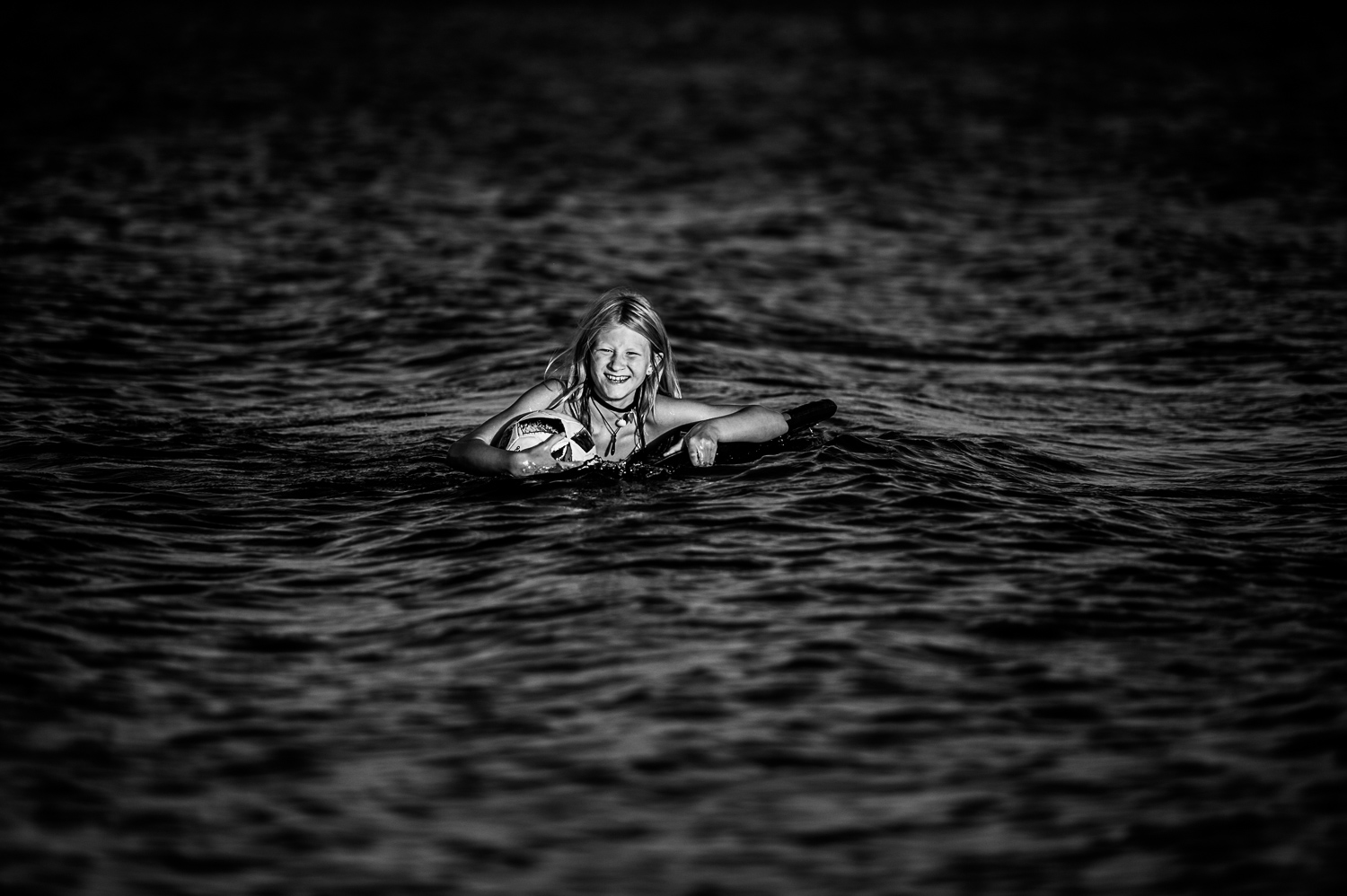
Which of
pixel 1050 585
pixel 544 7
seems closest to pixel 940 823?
pixel 1050 585

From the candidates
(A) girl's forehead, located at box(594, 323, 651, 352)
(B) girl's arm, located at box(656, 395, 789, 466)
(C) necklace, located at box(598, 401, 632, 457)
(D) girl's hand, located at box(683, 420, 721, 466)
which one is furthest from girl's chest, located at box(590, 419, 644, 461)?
(A) girl's forehead, located at box(594, 323, 651, 352)

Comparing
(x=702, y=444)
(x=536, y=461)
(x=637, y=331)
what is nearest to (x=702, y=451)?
(x=702, y=444)

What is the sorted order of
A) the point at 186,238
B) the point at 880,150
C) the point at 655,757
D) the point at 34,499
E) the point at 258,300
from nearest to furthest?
the point at 655,757
the point at 34,499
the point at 258,300
the point at 186,238
the point at 880,150

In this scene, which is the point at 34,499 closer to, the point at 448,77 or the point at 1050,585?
the point at 1050,585

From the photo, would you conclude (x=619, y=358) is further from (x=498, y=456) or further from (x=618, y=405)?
(x=498, y=456)

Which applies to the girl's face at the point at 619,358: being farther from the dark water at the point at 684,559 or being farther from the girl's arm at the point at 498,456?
the dark water at the point at 684,559

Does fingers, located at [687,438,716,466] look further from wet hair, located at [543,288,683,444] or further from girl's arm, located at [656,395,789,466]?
wet hair, located at [543,288,683,444]

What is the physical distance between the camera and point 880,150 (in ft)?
108

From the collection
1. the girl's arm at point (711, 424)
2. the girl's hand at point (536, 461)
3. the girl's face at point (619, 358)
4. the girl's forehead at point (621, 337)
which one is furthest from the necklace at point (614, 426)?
the girl's forehead at point (621, 337)

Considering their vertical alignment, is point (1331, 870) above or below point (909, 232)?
below

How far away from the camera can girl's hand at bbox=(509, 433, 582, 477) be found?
10508mm

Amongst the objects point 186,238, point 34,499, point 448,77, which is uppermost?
point 448,77

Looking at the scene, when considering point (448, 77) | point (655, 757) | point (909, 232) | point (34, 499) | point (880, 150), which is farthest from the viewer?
point (448, 77)

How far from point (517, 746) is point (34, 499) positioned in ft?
16.7
